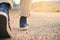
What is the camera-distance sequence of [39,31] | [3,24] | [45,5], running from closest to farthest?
[3,24] < [39,31] < [45,5]

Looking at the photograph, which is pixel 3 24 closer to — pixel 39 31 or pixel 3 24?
pixel 3 24

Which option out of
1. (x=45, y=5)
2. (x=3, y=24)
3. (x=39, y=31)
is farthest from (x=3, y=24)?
(x=45, y=5)

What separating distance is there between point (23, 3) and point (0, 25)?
17.4 inches

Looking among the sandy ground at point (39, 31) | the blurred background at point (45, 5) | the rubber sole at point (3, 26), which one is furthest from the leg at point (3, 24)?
the blurred background at point (45, 5)

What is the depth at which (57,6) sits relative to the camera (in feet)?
12.4

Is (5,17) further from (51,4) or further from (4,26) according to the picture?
(51,4)

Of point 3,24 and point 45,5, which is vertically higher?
point 45,5

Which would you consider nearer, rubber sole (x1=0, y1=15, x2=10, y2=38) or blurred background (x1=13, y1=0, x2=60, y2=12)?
rubber sole (x1=0, y1=15, x2=10, y2=38)

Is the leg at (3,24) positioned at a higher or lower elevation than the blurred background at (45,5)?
lower

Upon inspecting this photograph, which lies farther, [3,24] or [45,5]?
[45,5]

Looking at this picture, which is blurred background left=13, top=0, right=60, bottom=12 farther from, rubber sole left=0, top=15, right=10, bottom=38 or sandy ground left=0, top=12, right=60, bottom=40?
rubber sole left=0, top=15, right=10, bottom=38

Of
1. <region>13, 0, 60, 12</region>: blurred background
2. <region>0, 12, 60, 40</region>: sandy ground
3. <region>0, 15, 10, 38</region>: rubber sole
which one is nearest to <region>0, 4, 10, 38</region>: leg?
<region>0, 15, 10, 38</region>: rubber sole

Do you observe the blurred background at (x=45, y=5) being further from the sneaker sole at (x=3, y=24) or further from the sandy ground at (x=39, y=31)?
the sneaker sole at (x=3, y=24)

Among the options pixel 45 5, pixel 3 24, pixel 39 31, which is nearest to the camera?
pixel 3 24
